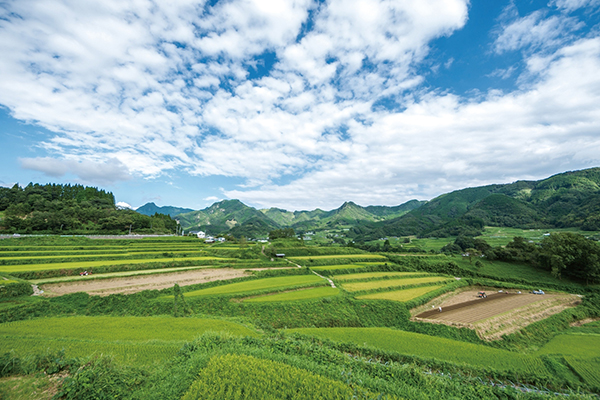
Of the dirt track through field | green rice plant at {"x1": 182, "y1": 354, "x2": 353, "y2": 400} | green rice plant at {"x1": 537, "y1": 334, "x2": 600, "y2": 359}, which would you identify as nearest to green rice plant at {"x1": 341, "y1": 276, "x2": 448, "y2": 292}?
the dirt track through field

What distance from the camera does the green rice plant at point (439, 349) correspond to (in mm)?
14695

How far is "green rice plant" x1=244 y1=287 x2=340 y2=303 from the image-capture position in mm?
24391

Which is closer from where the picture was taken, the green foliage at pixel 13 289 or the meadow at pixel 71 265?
the green foliage at pixel 13 289

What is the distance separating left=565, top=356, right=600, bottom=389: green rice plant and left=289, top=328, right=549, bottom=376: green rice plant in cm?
168

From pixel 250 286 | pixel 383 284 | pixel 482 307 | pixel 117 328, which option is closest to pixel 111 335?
pixel 117 328

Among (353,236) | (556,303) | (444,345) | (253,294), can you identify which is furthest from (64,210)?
(353,236)

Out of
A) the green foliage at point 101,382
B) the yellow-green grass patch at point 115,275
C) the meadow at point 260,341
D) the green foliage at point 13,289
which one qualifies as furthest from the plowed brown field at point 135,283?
the green foliage at point 101,382

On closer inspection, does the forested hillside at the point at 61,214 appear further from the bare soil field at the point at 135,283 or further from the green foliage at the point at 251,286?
the green foliage at the point at 251,286

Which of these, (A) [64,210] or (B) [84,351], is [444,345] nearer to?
(B) [84,351]

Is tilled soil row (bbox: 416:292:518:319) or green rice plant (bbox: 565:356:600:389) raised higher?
green rice plant (bbox: 565:356:600:389)

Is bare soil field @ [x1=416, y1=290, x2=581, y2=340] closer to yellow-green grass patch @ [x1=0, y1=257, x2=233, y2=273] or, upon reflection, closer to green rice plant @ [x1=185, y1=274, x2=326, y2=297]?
green rice plant @ [x1=185, y1=274, x2=326, y2=297]

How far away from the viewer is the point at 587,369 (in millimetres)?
14359

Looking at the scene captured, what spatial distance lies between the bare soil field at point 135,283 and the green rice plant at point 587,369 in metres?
32.9

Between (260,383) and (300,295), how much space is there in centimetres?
2053
